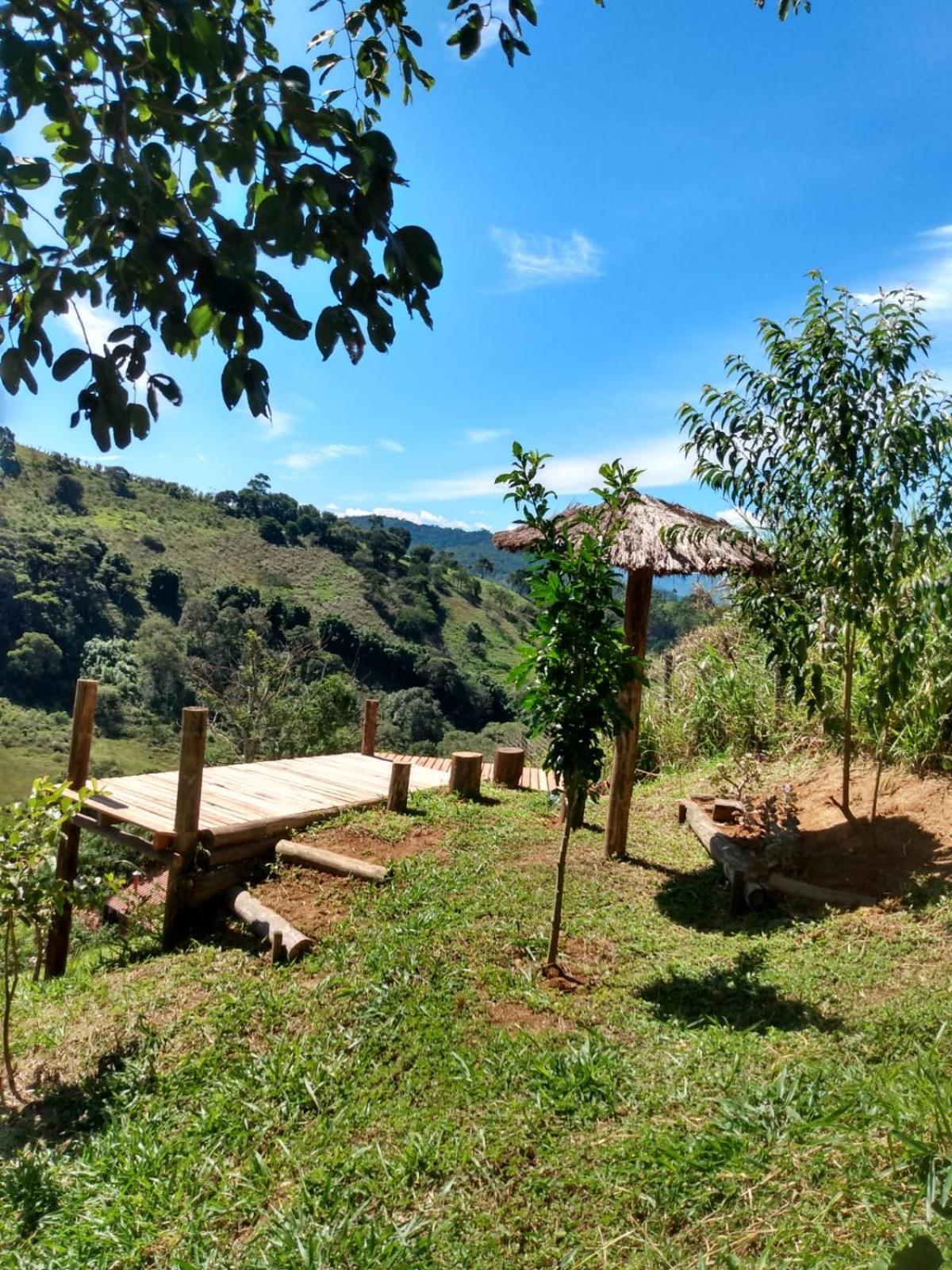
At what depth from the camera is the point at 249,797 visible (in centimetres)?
773

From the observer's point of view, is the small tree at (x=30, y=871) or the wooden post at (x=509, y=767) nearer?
the small tree at (x=30, y=871)

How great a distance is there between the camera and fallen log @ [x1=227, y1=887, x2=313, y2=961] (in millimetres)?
5270

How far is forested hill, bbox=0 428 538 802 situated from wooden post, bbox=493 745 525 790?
1427cm

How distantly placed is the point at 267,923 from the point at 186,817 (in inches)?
49.6

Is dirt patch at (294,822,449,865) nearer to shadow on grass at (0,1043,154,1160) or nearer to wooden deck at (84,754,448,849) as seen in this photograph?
wooden deck at (84,754,448,849)

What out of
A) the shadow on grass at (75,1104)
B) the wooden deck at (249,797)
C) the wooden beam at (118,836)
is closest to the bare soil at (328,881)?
the wooden deck at (249,797)

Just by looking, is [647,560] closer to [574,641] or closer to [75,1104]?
[574,641]

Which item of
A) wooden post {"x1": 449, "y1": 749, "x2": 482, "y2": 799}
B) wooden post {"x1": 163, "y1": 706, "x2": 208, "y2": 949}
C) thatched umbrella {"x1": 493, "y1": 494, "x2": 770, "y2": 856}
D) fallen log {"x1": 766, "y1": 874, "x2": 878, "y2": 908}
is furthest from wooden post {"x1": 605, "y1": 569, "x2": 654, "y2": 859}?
wooden post {"x1": 163, "y1": 706, "x2": 208, "y2": 949}

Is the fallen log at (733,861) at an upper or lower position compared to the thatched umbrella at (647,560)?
lower

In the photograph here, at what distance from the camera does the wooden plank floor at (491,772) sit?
32.9ft

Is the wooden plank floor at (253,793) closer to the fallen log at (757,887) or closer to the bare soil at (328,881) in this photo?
the bare soil at (328,881)

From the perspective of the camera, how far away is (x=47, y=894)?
4.55 meters

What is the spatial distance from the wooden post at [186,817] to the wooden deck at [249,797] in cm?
14

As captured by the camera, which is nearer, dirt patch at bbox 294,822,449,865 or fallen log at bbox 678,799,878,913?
fallen log at bbox 678,799,878,913
